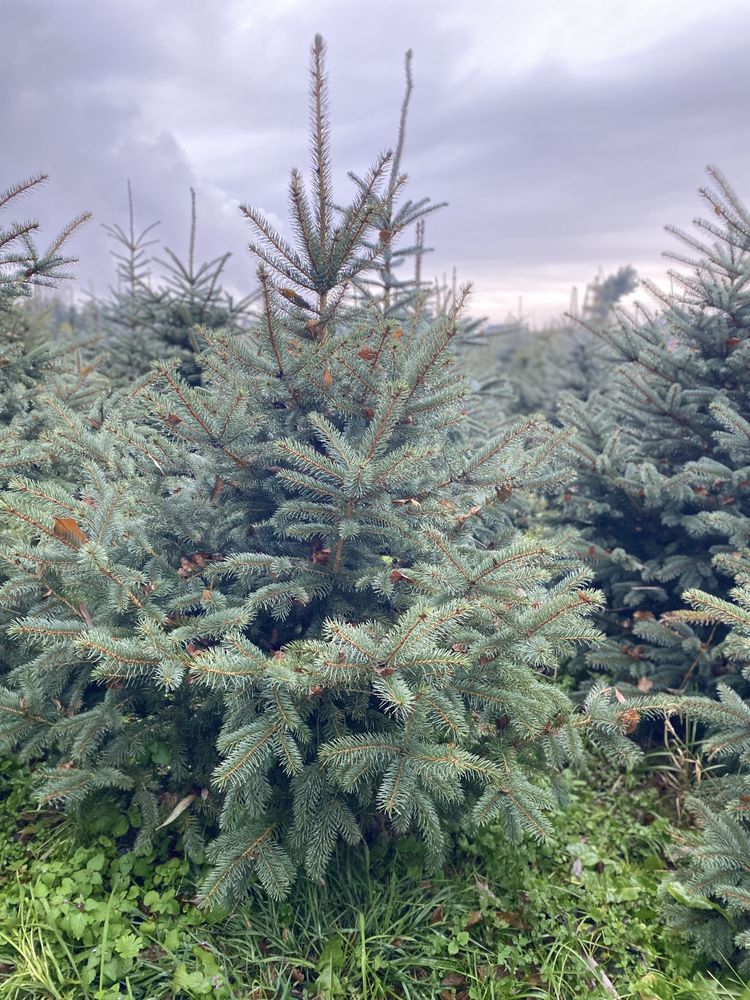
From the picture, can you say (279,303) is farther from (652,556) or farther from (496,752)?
(652,556)

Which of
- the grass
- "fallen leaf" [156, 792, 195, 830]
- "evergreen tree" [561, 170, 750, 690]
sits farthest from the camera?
"evergreen tree" [561, 170, 750, 690]

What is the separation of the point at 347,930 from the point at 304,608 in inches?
47.3

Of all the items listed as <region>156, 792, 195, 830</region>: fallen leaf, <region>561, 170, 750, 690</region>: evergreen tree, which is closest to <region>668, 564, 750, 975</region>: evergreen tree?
<region>561, 170, 750, 690</region>: evergreen tree

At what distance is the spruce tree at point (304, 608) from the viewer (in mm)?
1890

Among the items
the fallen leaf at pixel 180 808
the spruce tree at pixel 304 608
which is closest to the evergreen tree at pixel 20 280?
the spruce tree at pixel 304 608

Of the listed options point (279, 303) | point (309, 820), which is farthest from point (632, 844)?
point (279, 303)

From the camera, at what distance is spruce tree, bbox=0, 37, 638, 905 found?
1890 millimetres

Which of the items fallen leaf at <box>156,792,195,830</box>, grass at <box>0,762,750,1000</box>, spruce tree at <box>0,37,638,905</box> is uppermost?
spruce tree at <box>0,37,638,905</box>

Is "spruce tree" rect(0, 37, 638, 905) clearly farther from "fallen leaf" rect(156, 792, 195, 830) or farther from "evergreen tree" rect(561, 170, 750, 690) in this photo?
"evergreen tree" rect(561, 170, 750, 690)

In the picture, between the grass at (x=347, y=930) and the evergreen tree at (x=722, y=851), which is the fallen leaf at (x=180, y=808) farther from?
the evergreen tree at (x=722, y=851)

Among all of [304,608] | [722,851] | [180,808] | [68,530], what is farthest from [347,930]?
[68,530]

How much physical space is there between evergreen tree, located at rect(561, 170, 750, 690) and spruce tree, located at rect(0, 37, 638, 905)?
1.19 m

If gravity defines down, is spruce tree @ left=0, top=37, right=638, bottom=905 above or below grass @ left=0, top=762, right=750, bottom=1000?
above

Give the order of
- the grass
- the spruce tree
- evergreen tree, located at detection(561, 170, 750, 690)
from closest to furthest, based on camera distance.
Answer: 1. the spruce tree
2. the grass
3. evergreen tree, located at detection(561, 170, 750, 690)
